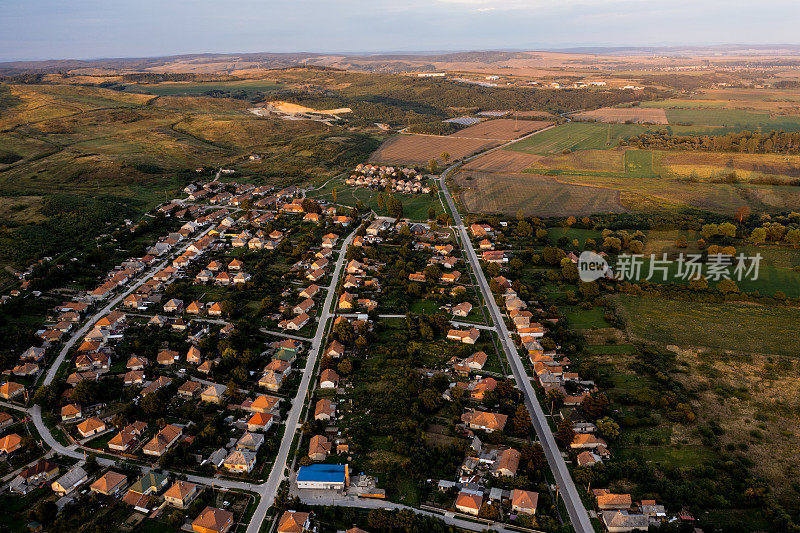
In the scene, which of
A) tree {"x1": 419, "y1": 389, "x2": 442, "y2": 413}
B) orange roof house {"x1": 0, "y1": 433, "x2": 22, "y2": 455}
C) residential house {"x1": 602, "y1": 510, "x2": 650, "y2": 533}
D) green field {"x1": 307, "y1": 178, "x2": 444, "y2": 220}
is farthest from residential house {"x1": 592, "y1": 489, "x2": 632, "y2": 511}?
green field {"x1": 307, "y1": 178, "x2": 444, "y2": 220}

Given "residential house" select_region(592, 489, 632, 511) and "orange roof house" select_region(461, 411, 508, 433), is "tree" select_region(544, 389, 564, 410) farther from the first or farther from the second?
"residential house" select_region(592, 489, 632, 511)

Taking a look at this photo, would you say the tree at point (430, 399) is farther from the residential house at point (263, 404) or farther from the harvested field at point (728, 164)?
the harvested field at point (728, 164)

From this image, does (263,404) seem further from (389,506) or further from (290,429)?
(389,506)

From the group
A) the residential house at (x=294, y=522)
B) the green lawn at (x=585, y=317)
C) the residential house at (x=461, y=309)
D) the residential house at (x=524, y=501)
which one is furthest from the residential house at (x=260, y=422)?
the green lawn at (x=585, y=317)

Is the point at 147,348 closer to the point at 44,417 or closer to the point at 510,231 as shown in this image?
the point at 44,417

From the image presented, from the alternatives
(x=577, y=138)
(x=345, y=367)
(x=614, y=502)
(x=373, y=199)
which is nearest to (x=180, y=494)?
(x=345, y=367)

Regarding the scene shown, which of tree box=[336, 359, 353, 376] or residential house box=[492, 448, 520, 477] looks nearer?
residential house box=[492, 448, 520, 477]
